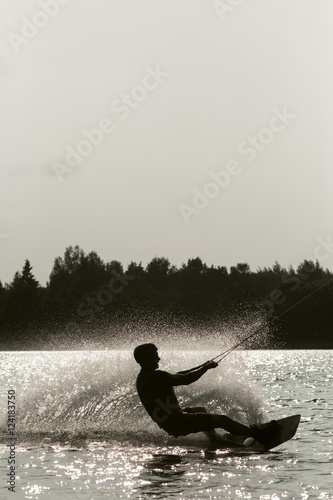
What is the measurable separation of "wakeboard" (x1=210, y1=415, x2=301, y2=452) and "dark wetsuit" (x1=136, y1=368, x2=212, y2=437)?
103 cm

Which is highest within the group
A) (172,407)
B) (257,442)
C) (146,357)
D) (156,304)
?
(156,304)

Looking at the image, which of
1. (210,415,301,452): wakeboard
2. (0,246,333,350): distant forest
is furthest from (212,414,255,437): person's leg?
(0,246,333,350): distant forest

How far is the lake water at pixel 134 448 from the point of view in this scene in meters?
12.9

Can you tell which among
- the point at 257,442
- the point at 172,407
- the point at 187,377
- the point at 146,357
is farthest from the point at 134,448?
the point at 257,442

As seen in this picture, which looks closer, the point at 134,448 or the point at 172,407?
the point at 172,407

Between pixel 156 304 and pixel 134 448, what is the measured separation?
3976 inches

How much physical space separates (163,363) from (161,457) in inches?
327

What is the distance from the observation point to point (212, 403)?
19422mm

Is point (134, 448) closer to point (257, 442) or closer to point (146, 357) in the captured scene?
point (146, 357)

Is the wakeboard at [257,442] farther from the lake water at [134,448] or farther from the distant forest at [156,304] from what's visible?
the distant forest at [156,304]

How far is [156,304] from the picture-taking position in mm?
117250

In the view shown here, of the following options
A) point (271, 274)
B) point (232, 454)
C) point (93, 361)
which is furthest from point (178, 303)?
point (232, 454)

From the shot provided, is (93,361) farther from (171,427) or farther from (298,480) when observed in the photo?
(298,480)

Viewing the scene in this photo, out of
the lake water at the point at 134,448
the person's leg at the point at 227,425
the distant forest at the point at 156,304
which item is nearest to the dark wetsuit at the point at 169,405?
the person's leg at the point at 227,425
